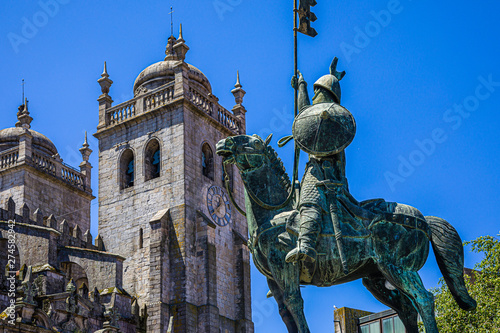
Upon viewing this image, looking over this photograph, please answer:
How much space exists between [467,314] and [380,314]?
829cm

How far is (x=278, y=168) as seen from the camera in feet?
34.0

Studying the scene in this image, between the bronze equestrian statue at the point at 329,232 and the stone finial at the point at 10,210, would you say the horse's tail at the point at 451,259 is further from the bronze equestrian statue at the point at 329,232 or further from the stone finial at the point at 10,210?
the stone finial at the point at 10,210

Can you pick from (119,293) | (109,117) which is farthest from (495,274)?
(109,117)

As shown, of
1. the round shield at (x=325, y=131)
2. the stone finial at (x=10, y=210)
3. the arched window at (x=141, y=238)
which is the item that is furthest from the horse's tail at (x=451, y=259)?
the arched window at (x=141, y=238)

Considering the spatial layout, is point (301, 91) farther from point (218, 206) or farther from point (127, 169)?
point (127, 169)

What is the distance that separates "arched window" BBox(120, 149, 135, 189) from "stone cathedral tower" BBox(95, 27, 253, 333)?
6cm

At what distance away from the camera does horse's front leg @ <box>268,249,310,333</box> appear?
9461 millimetres

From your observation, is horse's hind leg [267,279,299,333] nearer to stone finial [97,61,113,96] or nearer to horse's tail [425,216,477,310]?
horse's tail [425,216,477,310]

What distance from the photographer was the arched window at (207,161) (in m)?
44.5

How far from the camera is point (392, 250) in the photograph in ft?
32.4

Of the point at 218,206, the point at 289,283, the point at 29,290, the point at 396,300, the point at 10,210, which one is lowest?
the point at 396,300

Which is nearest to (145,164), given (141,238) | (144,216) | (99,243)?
(144,216)

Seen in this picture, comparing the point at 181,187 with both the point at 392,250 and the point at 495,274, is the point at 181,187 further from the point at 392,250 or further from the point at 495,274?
the point at 392,250

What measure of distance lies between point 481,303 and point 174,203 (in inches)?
893
